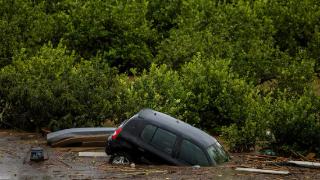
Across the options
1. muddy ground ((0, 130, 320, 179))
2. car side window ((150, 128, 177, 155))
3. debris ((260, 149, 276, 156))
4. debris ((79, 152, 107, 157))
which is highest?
car side window ((150, 128, 177, 155))

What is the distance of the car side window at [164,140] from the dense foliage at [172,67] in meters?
5.39

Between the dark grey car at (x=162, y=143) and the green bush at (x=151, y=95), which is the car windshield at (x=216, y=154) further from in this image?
the green bush at (x=151, y=95)

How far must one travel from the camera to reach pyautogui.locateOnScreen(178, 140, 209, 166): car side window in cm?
1631

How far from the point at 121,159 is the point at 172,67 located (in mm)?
17528

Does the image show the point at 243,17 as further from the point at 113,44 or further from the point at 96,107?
the point at 96,107

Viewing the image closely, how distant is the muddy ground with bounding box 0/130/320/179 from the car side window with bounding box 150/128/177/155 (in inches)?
20.3

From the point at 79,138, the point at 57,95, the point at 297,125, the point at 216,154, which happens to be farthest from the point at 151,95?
the point at 216,154

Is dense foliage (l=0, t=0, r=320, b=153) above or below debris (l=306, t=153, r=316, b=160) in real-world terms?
above

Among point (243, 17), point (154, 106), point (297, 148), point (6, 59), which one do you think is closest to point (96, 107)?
point (154, 106)

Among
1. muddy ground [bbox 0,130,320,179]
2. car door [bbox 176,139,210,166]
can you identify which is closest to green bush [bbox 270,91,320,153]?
muddy ground [bbox 0,130,320,179]

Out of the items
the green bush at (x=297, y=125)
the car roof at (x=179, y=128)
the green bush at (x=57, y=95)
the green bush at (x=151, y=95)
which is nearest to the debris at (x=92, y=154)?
the car roof at (x=179, y=128)

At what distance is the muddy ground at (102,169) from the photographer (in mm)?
15383

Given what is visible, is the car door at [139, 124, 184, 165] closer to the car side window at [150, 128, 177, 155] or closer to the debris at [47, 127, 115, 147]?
the car side window at [150, 128, 177, 155]

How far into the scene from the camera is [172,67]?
112 feet
